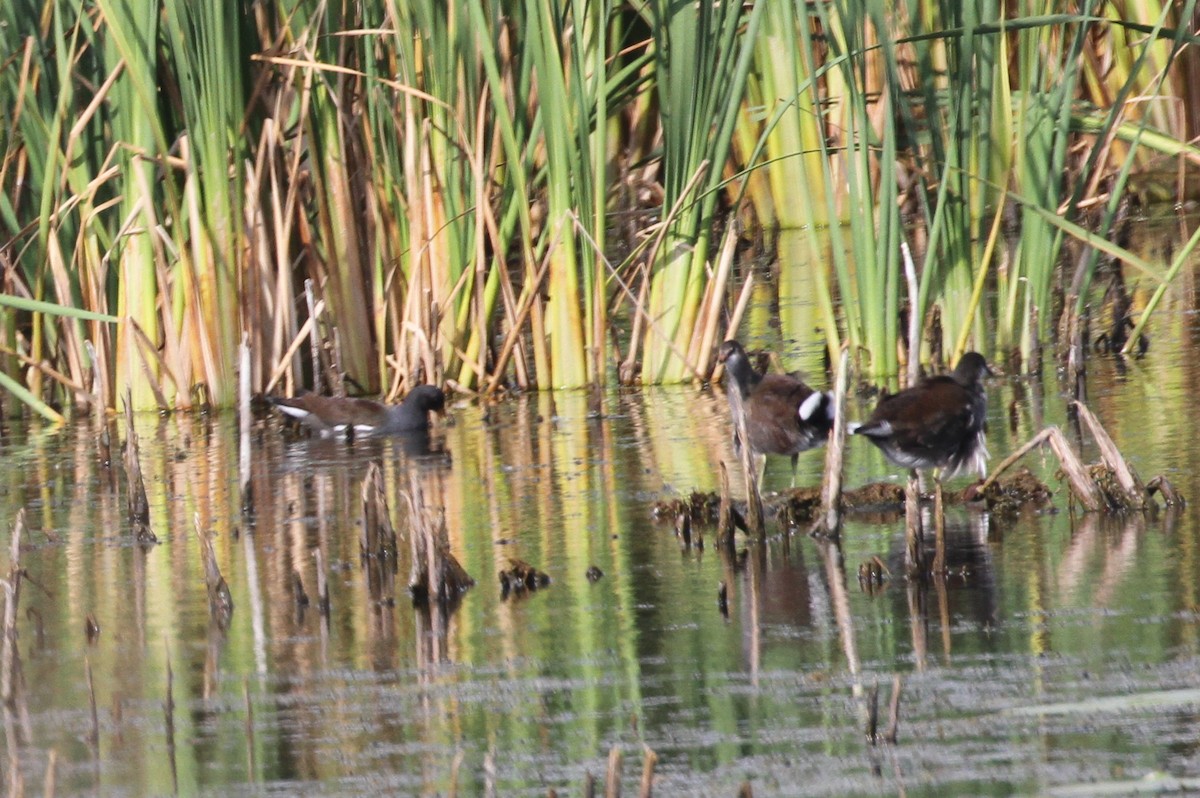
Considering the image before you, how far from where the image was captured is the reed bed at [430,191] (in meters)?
9.92

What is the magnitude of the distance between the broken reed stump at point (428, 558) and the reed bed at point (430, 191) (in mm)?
3455

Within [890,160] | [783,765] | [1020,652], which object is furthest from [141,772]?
[890,160]

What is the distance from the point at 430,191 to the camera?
36.4ft

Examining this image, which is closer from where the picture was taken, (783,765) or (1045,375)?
(783,765)

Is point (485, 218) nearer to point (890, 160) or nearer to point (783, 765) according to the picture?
point (890, 160)

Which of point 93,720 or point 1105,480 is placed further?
point 1105,480

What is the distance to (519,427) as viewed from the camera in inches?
410

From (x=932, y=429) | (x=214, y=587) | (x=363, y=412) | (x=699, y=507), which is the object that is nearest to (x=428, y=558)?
(x=214, y=587)

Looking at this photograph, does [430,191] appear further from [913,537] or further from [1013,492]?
[913,537]

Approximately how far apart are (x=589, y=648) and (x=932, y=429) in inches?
85.7

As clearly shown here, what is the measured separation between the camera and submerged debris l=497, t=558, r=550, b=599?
660cm

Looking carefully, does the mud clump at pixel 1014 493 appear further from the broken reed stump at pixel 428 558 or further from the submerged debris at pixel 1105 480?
the broken reed stump at pixel 428 558

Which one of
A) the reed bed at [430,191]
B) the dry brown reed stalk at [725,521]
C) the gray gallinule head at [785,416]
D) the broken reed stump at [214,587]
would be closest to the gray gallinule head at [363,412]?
the reed bed at [430,191]

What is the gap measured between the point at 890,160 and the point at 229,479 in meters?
3.35
